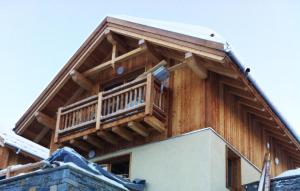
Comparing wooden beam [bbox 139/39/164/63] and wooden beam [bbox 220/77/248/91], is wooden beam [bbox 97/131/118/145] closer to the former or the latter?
wooden beam [bbox 139/39/164/63]

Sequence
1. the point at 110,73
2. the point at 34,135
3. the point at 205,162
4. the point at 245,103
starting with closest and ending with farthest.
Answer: the point at 205,162 < the point at 245,103 < the point at 110,73 < the point at 34,135

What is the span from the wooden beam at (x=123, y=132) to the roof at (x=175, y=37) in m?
2.87

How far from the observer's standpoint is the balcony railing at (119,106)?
13.0 m

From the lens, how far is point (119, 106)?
1403cm

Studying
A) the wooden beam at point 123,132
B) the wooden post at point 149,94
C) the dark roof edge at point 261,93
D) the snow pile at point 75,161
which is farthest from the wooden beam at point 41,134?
the dark roof edge at point 261,93

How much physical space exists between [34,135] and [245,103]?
25.5 feet

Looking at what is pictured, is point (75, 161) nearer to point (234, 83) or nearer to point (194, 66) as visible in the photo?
point (194, 66)

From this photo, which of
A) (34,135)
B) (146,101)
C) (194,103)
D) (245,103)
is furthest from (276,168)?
(34,135)

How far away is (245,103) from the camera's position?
14258mm

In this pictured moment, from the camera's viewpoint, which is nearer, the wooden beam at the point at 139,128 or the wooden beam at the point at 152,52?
the wooden beam at the point at 139,128

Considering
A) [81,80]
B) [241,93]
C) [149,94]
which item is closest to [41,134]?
[81,80]

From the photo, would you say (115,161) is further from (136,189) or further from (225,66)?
(225,66)

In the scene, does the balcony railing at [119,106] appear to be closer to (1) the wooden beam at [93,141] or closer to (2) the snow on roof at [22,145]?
(1) the wooden beam at [93,141]

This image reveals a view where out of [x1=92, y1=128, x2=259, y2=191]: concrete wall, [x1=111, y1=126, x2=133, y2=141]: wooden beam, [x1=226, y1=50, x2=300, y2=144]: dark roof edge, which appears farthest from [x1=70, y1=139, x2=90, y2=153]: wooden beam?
[x1=226, y1=50, x2=300, y2=144]: dark roof edge
